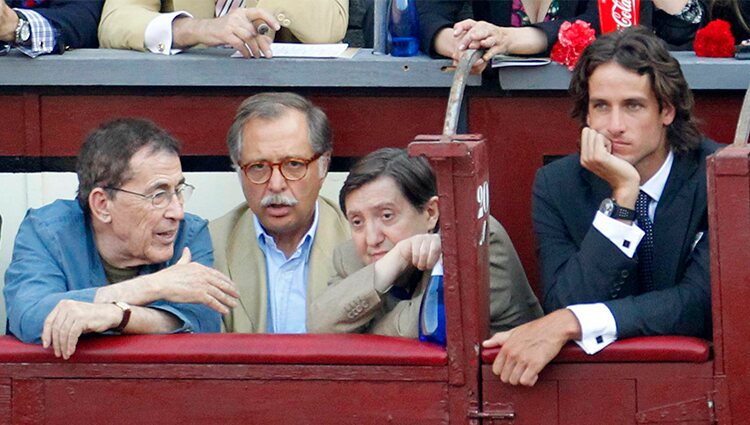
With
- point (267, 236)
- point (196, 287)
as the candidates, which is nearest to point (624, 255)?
point (196, 287)

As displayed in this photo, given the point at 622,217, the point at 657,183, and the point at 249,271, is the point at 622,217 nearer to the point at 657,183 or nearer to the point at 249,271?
the point at 657,183

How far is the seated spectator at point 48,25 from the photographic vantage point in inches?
177

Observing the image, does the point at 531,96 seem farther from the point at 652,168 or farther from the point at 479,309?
the point at 479,309

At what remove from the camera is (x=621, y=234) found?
3600mm

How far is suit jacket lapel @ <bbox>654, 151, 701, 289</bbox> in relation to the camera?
374cm

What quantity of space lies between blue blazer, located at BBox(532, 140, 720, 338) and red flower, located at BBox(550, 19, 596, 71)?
455 millimetres

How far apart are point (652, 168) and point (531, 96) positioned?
70cm

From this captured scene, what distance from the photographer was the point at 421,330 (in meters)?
3.54

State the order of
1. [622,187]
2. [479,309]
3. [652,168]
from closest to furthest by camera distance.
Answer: [479,309] < [622,187] < [652,168]

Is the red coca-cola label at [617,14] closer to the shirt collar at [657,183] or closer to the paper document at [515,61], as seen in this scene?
the paper document at [515,61]

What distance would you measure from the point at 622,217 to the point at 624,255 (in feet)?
0.33

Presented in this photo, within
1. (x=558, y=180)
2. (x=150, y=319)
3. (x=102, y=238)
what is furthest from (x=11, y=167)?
(x=558, y=180)

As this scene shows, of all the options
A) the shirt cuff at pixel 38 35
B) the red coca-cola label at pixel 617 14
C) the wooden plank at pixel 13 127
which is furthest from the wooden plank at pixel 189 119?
the red coca-cola label at pixel 617 14

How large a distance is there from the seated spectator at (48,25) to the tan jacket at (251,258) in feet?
2.75
